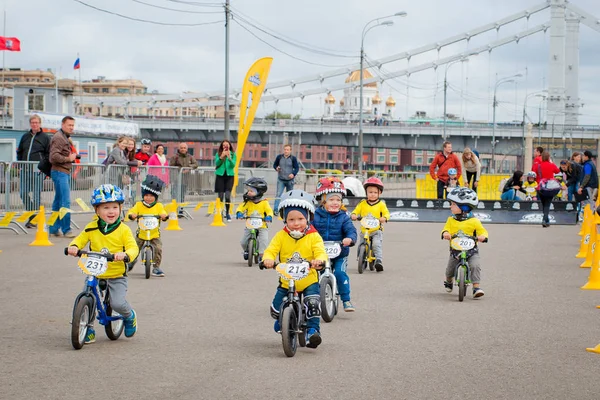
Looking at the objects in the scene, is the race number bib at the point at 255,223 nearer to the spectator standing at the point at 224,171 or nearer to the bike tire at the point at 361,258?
the bike tire at the point at 361,258

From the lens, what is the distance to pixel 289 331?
290 inches

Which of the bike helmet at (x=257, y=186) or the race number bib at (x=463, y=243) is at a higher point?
the bike helmet at (x=257, y=186)

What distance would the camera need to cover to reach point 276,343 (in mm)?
8031

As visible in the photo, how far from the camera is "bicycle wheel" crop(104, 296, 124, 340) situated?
7953mm

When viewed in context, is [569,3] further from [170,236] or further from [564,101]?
[170,236]

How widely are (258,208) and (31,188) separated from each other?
6.96 metres

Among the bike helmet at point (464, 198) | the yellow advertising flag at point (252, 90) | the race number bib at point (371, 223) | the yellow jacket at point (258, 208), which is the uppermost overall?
the yellow advertising flag at point (252, 90)

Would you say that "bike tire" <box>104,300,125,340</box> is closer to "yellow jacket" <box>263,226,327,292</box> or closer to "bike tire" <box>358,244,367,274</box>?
"yellow jacket" <box>263,226,327,292</box>

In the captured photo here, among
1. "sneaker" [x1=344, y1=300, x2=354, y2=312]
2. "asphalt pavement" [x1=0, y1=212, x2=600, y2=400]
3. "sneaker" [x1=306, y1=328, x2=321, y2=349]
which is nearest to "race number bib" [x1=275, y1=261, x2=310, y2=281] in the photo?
"sneaker" [x1=306, y1=328, x2=321, y2=349]

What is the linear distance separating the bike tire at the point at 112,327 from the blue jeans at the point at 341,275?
241cm

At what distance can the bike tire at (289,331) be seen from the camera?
7305 millimetres

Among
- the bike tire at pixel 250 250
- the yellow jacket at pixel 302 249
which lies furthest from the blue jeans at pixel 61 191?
the yellow jacket at pixel 302 249

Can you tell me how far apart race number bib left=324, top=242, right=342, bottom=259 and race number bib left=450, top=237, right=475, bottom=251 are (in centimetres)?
210

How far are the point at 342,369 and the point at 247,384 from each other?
857 mm
